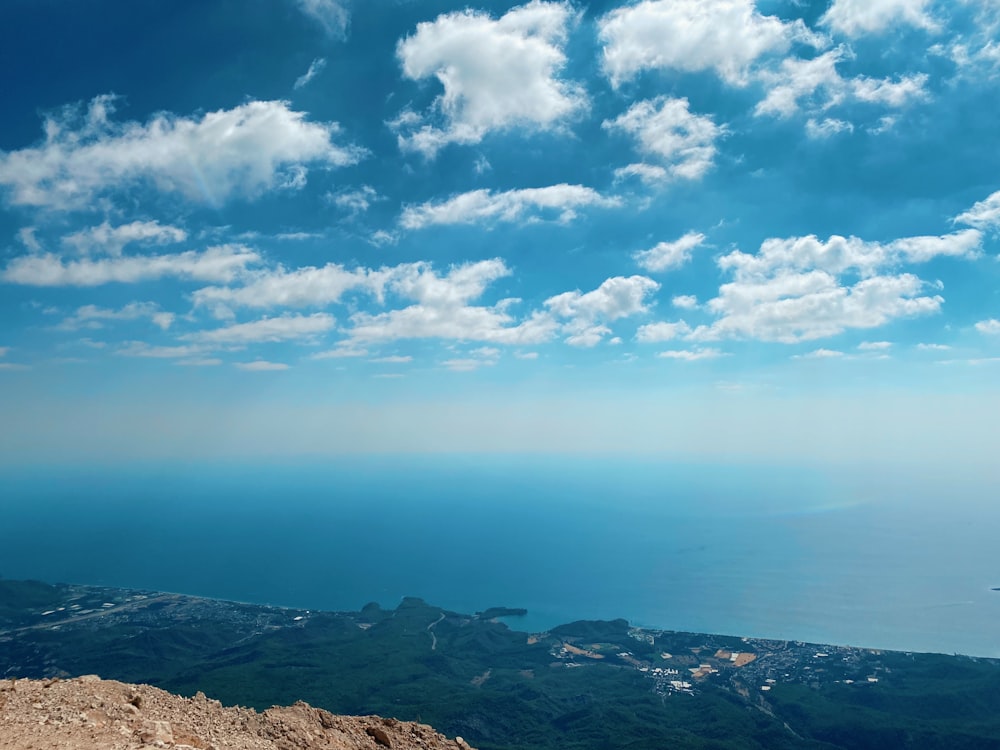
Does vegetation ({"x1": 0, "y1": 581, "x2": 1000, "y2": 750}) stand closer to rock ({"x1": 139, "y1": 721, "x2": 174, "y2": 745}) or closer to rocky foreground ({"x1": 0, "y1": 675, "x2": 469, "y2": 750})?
rocky foreground ({"x1": 0, "y1": 675, "x2": 469, "y2": 750})

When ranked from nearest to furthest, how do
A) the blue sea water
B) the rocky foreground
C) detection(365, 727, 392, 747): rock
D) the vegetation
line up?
1. the rocky foreground
2. detection(365, 727, 392, 747): rock
3. the vegetation
4. the blue sea water

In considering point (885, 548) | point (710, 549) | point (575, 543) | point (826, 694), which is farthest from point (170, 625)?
point (885, 548)

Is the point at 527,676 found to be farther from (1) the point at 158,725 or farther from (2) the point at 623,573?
(2) the point at 623,573

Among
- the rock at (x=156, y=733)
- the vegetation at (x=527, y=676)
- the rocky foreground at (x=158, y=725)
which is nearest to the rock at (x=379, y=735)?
the rocky foreground at (x=158, y=725)

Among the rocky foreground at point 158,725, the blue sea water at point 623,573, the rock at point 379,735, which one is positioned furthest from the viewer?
the blue sea water at point 623,573

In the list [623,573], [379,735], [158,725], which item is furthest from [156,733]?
[623,573]

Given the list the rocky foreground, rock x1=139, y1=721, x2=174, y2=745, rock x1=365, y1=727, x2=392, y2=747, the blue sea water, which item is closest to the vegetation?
the blue sea water

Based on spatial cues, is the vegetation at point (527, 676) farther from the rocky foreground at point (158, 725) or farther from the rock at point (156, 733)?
the rock at point (156, 733)

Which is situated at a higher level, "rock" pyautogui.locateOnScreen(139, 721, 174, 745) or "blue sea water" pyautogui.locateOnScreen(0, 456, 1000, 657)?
"rock" pyautogui.locateOnScreen(139, 721, 174, 745)

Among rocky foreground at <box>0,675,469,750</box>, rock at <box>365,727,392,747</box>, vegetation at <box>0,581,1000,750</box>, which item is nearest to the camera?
rocky foreground at <box>0,675,469,750</box>

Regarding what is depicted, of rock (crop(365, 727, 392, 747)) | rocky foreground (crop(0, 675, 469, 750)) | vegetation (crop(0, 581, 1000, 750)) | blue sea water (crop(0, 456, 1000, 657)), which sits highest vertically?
rocky foreground (crop(0, 675, 469, 750))
